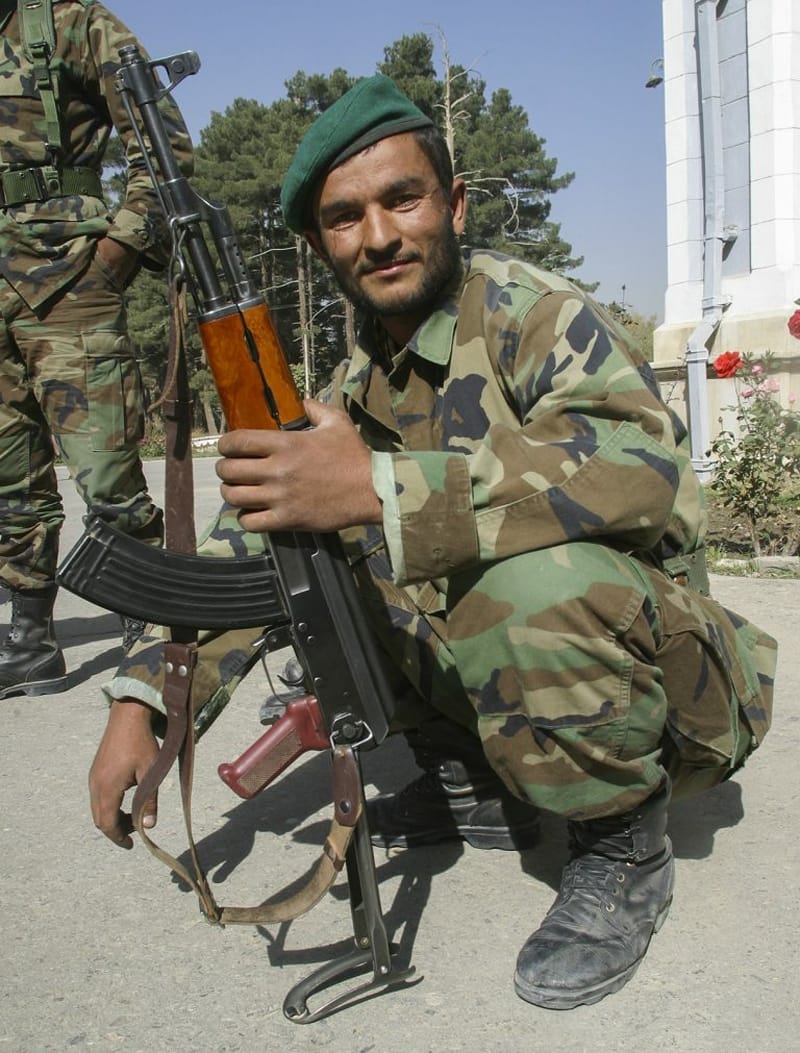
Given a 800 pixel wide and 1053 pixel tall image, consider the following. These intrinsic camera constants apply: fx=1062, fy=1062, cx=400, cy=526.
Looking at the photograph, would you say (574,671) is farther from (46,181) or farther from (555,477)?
(46,181)

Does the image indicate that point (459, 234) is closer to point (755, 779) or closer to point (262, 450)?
point (262, 450)

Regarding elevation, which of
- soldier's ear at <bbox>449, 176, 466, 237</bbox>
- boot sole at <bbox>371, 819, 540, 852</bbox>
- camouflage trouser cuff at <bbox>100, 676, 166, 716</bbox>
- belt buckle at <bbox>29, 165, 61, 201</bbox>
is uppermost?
belt buckle at <bbox>29, 165, 61, 201</bbox>

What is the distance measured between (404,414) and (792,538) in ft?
11.3

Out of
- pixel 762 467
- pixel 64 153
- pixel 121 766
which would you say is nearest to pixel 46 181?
pixel 64 153

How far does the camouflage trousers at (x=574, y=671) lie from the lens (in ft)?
5.46

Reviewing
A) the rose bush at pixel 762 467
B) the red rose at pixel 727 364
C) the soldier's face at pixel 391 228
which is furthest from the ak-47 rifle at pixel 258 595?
the red rose at pixel 727 364

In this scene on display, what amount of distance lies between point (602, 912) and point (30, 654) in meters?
2.26

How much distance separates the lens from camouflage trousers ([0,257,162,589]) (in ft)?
10.9

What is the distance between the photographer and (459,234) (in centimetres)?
218

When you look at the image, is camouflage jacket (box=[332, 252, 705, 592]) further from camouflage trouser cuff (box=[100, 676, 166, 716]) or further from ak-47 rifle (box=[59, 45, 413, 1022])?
camouflage trouser cuff (box=[100, 676, 166, 716])

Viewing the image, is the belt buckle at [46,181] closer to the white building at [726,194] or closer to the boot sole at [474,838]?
the boot sole at [474,838]

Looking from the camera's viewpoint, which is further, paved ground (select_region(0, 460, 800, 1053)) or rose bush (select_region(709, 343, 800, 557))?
rose bush (select_region(709, 343, 800, 557))

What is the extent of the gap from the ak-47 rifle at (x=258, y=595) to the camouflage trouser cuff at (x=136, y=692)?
67mm

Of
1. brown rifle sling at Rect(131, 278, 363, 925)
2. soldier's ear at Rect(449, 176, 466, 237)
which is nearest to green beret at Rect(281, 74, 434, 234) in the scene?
soldier's ear at Rect(449, 176, 466, 237)
